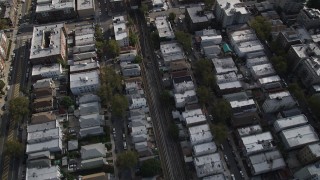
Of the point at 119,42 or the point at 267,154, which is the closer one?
the point at 267,154

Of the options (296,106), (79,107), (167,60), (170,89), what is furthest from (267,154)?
(79,107)

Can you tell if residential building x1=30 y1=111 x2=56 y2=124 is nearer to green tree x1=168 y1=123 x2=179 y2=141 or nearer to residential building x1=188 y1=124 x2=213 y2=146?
green tree x1=168 y1=123 x2=179 y2=141

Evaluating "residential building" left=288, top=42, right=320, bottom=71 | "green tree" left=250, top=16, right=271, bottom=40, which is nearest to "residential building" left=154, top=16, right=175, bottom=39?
"green tree" left=250, top=16, right=271, bottom=40

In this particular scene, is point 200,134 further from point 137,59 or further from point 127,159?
point 137,59

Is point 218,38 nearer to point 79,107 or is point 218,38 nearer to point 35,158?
point 79,107

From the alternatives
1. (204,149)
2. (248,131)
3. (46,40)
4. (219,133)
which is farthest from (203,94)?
(46,40)

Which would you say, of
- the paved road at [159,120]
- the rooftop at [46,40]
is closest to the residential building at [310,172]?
the paved road at [159,120]
